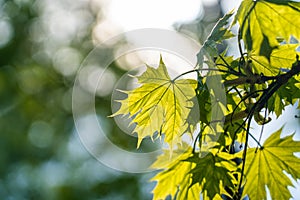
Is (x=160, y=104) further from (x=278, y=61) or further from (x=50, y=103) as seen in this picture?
(x=50, y=103)

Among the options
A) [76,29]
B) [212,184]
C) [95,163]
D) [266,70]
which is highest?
[76,29]

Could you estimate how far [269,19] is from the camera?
0.51 m

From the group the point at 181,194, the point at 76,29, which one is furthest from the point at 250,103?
the point at 76,29

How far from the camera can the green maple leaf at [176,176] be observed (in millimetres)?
617

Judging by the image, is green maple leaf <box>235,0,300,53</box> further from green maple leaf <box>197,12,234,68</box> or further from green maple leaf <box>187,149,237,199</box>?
green maple leaf <box>187,149,237,199</box>

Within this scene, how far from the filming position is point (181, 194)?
24.7 inches

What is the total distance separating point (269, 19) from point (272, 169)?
21cm

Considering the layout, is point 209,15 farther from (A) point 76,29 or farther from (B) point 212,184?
(B) point 212,184

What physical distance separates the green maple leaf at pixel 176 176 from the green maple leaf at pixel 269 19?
0.63 feet

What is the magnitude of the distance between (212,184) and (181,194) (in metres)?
0.06

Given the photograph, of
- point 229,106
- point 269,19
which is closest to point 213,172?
point 229,106

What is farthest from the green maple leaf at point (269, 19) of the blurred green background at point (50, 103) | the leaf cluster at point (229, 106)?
the blurred green background at point (50, 103)

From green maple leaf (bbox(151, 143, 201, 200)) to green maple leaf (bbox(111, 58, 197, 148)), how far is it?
42 mm

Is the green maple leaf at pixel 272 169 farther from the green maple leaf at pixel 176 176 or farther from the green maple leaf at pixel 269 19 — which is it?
the green maple leaf at pixel 269 19
